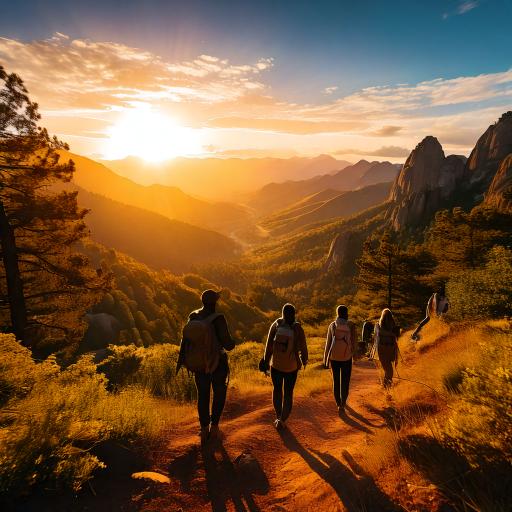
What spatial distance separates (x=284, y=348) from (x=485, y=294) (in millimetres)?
9642

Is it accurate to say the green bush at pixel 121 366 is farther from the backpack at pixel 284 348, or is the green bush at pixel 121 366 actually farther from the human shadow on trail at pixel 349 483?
the human shadow on trail at pixel 349 483

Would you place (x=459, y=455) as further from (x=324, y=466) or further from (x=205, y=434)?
(x=205, y=434)

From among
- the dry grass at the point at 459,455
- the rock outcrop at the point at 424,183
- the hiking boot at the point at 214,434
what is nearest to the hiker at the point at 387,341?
the dry grass at the point at 459,455

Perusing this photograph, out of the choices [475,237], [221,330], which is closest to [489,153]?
[475,237]

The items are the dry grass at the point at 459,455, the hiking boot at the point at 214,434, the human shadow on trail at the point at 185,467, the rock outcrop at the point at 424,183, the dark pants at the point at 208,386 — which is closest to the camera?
the dry grass at the point at 459,455

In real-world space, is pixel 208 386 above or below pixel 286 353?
below

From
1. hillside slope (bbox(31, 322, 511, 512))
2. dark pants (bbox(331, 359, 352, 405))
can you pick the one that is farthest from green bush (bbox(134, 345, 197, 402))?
dark pants (bbox(331, 359, 352, 405))

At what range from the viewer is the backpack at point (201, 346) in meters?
4.99

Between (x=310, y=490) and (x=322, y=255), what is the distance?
13300cm

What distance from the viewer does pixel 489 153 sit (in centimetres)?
9112

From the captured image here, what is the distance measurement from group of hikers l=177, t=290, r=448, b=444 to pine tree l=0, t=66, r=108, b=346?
635 cm

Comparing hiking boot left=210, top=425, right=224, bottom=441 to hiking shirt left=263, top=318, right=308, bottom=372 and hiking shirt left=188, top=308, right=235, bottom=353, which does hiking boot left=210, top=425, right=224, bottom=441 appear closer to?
hiking shirt left=263, top=318, right=308, bottom=372

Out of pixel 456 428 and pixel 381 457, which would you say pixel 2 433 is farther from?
pixel 456 428

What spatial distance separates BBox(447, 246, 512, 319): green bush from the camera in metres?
11.4
